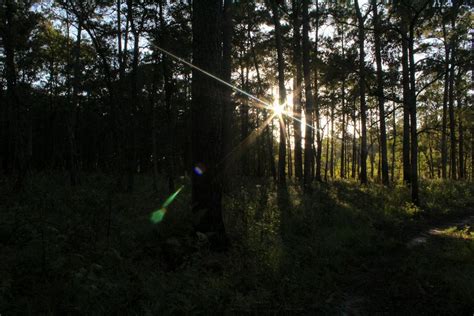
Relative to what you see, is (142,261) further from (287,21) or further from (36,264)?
(287,21)

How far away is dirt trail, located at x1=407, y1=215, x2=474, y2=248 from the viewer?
6.84m

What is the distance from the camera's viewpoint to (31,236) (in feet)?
17.8

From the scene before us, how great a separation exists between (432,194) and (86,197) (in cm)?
1521

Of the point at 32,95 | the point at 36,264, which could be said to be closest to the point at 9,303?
the point at 36,264

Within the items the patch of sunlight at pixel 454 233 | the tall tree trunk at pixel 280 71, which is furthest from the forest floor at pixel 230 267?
the tall tree trunk at pixel 280 71

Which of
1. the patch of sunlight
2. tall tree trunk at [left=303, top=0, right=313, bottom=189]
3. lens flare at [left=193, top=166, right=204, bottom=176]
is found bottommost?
the patch of sunlight

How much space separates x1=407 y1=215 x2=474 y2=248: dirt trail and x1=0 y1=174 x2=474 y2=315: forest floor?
2.5 inches

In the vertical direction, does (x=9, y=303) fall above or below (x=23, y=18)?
below

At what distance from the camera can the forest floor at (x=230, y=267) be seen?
370cm

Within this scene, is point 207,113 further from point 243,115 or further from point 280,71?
point 243,115

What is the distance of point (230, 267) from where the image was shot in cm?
477

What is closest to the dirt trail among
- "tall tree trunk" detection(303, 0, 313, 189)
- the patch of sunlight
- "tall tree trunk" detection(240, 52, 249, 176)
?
the patch of sunlight

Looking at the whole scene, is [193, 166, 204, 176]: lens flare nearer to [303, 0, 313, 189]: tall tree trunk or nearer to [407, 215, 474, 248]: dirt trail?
[407, 215, 474, 248]: dirt trail

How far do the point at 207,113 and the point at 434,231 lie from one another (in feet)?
24.2
